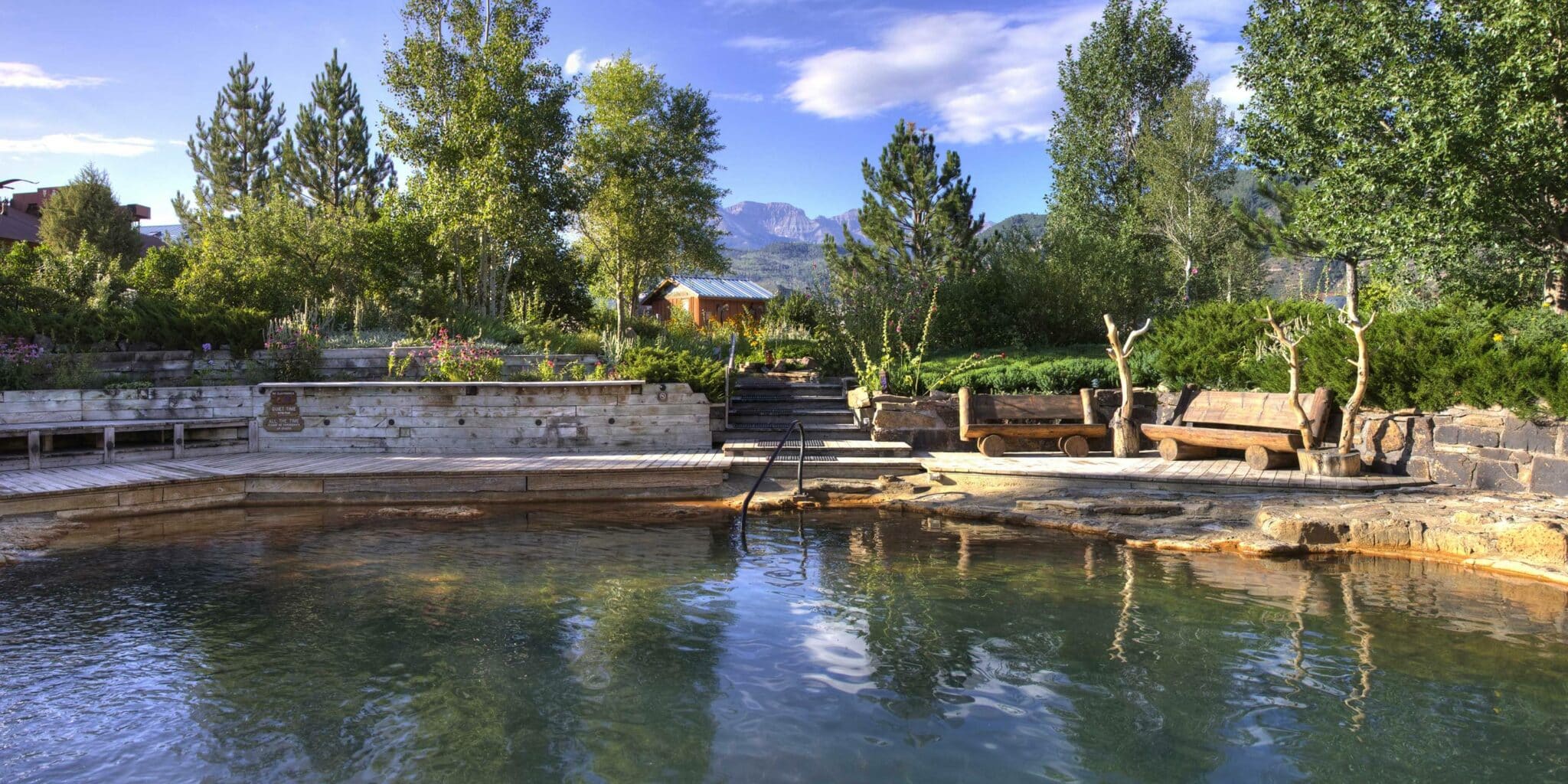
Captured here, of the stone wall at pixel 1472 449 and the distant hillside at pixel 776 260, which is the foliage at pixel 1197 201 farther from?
the distant hillside at pixel 776 260

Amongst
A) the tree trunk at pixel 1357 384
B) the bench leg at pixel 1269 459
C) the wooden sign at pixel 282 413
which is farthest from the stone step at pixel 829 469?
the wooden sign at pixel 282 413

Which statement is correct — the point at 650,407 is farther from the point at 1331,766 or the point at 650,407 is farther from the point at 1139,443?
the point at 1331,766

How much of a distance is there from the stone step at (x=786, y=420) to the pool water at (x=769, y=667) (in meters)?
4.46

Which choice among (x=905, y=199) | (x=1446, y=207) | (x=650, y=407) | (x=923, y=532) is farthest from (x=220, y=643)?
(x=905, y=199)

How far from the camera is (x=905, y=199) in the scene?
104 feet

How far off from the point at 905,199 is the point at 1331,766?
95.8 feet

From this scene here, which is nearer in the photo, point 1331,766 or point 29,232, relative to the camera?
point 1331,766

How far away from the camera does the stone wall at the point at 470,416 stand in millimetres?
10688

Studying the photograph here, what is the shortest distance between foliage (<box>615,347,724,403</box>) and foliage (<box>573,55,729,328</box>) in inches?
268

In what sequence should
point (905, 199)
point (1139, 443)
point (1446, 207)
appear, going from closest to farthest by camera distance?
point (1446, 207) < point (1139, 443) < point (905, 199)

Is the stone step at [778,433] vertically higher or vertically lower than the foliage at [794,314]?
lower

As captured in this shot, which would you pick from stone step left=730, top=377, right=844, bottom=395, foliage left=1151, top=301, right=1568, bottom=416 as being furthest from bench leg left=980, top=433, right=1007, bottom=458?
stone step left=730, top=377, right=844, bottom=395

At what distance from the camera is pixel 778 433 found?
36.9 ft

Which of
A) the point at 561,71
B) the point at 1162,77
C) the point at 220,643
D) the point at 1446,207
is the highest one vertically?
the point at 1162,77
